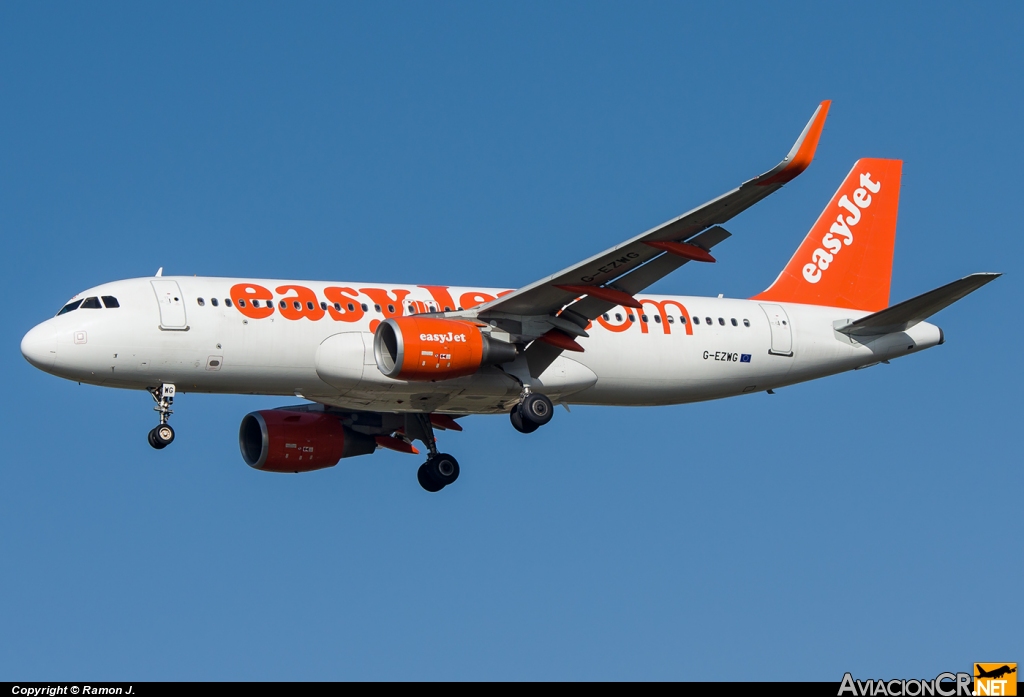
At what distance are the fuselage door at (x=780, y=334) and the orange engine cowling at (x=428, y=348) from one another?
9.13m

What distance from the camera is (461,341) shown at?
37906 mm

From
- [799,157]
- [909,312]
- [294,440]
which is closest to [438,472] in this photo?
[294,440]

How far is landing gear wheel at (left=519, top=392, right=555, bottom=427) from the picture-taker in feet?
129

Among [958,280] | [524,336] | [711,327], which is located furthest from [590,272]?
[958,280]

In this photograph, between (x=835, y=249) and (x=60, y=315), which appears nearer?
(x=60, y=315)

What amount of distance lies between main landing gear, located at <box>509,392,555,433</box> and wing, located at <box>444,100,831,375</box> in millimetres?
832

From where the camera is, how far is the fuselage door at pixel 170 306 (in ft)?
123

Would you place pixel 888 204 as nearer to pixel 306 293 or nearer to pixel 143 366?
pixel 306 293

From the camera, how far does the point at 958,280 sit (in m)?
39.2

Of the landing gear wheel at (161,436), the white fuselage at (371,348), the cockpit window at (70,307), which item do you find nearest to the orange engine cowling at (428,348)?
the white fuselage at (371,348)

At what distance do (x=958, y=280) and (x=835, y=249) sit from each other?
7858mm

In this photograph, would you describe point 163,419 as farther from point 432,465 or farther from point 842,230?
point 842,230

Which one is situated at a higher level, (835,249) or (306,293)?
(835,249)

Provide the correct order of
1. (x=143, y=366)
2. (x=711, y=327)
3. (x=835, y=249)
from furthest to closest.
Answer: (x=835, y=249) < (x=711, y=327) < (x=143, y=366)
